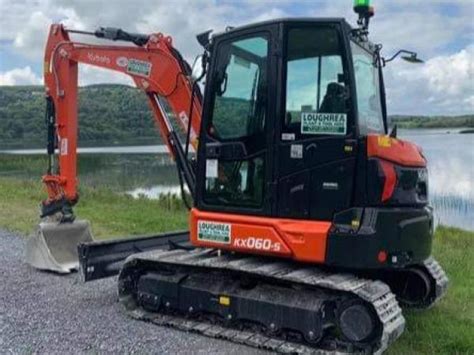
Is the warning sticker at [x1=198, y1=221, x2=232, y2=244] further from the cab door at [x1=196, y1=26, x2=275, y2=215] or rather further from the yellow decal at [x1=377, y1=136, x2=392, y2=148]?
the yellow decal at [x1=377, y1=136, x2=392, y2=148]

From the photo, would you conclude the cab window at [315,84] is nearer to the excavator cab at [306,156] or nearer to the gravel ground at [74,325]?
the excavator cab at [306,156]

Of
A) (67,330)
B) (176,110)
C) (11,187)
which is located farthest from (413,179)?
(11,187)

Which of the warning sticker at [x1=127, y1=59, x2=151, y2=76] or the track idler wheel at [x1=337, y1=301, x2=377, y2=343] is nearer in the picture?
the track idler wheel at [x1=337, y1=301, x2=377, y2=343]

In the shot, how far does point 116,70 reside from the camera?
7.46 meters

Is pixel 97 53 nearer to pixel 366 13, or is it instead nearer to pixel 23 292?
pixel 23 292

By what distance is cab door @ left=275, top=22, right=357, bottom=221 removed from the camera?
5141 millimetres

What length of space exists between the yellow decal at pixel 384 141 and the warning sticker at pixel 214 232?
1.52m

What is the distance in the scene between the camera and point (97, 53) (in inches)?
299

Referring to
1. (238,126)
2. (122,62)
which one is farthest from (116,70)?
(238,126)

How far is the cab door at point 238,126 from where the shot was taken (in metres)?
5.44

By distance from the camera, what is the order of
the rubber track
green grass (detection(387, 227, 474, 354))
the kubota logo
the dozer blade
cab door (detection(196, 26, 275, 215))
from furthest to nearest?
the dozer blade
the kubota logo
cab door (detection(196, 26, 275, 215))
green grass (detection(387, 227, 474, 354))
the rubber track

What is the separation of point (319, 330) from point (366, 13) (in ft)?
9.21

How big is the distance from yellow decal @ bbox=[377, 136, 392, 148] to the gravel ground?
203 cm

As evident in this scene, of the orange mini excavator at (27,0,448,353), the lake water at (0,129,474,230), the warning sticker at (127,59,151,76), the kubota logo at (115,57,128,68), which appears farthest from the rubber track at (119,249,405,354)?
the lake water at (0,129,474,230)
